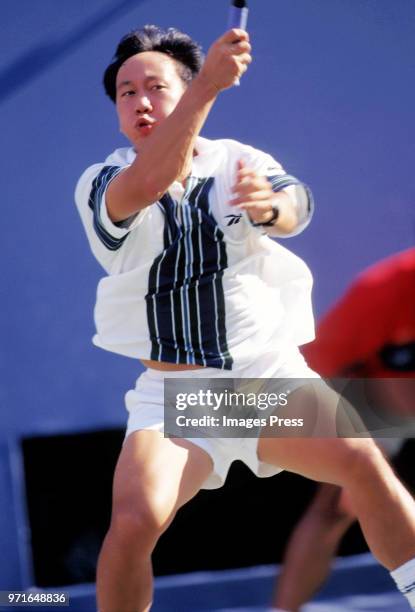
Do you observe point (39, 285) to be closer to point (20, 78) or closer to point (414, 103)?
point (20, 78)

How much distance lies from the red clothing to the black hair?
0.78 meters

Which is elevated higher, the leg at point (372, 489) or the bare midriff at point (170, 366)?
the bare midriff at point (170, 366)

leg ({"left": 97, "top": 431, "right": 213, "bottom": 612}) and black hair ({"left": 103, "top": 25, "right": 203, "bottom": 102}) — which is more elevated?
black hair ({"left": 103, "top": 25, "right": 203, "bottom": 102})

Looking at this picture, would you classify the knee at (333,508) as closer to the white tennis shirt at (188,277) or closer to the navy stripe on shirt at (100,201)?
the white tennis shirt at (188,277)

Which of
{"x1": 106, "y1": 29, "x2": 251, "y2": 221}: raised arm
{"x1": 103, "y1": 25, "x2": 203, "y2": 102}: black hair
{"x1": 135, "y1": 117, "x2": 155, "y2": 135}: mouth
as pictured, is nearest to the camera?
{"x1": 106, "y1": 29, "x2": 251, "y2": 221}: raised arm

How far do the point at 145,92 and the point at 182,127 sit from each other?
38 centimetres

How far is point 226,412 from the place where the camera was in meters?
2.58

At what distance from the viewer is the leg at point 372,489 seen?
7.85ft

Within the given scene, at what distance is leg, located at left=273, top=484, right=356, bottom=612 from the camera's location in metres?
3.08

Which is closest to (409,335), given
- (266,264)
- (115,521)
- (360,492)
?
(266,264)

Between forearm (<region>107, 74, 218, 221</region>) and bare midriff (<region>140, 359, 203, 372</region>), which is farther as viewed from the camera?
bare midriff (<region>140, 359, 203, 372</region>)

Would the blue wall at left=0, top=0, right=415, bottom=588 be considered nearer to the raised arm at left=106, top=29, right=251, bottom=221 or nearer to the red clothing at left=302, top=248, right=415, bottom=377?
the red clothing at left=302, top=248, right=415, bottom=377

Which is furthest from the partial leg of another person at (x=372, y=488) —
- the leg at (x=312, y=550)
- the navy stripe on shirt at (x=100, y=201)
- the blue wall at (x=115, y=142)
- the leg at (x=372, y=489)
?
the blue wall at (x=115, y=142)

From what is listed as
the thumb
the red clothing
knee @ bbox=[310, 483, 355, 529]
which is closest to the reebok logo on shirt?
the thumb
